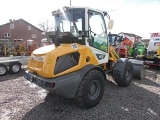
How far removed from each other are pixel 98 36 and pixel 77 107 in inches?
84.4

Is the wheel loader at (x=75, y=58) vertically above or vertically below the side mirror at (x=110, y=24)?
Answer: below

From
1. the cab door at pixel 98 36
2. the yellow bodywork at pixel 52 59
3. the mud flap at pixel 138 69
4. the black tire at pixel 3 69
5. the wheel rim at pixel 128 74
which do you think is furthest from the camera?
Answer: the black tire at pixel 3 69

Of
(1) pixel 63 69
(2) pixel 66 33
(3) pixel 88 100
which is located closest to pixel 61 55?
(1) pixel 63 69

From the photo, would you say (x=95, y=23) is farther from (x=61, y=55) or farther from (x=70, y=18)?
(x=61, y=55)

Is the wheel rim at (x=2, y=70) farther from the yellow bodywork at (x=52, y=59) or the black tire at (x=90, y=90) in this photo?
the black tire at (x=90, y=90)

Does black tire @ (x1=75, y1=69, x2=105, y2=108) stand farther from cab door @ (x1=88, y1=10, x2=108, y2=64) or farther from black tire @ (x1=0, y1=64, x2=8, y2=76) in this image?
black tire @ (x1=0, y1=64, x2=8, y2=76)

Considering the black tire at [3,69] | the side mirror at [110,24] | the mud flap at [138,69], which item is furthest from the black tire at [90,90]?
the black tire at [3,69]

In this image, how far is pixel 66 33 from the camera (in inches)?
211

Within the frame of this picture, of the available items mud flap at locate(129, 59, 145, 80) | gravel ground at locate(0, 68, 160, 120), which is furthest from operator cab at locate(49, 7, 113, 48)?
mud flap at locate(129, 59, 145, 80)

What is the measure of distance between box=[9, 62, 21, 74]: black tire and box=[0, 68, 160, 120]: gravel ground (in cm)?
253

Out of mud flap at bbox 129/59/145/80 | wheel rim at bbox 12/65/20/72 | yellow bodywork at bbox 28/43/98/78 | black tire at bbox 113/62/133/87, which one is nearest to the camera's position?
yellow bodywork at bbox 28/43/98/78

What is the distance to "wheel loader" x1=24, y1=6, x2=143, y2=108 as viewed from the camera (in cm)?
455

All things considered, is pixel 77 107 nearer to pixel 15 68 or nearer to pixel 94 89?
pixel 94 89

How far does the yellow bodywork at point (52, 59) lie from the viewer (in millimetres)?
4480
